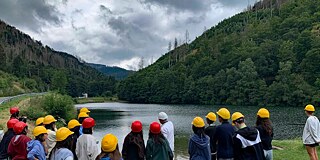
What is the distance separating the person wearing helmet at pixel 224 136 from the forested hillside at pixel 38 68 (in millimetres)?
61905

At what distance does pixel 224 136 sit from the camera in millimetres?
6559

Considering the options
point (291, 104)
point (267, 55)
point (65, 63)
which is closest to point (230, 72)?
point (267, 55)

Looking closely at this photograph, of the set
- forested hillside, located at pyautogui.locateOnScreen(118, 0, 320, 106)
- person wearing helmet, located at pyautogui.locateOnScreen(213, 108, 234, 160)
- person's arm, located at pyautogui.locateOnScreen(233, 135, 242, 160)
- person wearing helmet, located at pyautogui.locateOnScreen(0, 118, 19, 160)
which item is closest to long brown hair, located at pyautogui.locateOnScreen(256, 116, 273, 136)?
person wearing helmet, located at pyautogui.locateOnScreen(213, 108, 234, 160)

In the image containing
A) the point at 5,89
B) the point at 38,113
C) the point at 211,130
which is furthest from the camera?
the point at 5,89

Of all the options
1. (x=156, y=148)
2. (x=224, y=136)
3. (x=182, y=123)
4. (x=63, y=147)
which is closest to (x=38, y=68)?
(x=182, y=123)

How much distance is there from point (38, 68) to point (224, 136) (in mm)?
107006

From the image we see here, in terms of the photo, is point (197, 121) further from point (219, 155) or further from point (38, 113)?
point (38, 113)

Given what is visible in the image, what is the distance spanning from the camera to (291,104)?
60.2 meters

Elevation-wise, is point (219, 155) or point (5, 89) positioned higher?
point (5, 89)

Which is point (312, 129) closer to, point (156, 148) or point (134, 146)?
point (156, 148)

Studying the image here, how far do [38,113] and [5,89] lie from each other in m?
33.8

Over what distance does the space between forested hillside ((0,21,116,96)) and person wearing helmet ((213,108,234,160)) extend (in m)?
61.9

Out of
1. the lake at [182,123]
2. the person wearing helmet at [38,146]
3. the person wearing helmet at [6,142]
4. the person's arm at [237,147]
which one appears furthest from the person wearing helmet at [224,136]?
the lake at [182,123]

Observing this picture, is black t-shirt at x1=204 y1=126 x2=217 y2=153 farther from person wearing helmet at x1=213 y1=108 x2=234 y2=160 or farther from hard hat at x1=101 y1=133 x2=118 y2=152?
hard hat at x1=101 y1=133 x2=118 y2=152
